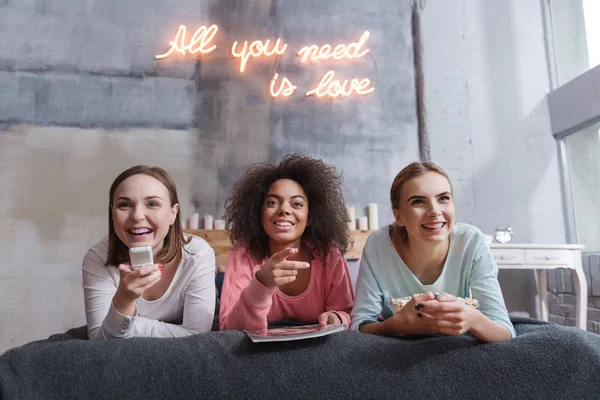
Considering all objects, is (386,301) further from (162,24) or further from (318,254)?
(162,24)

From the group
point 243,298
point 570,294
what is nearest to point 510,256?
point 570,294

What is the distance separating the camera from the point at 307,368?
35.1 inches

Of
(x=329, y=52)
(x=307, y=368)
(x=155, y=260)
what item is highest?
(x=329, y=52)

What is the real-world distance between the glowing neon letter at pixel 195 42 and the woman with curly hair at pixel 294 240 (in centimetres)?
205

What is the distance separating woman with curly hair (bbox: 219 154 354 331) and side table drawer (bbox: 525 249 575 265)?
1.65 m

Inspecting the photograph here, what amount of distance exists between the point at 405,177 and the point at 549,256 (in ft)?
6.26

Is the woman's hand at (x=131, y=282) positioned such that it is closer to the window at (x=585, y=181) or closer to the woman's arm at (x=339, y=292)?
the woman's arm at (x=339, y=292)

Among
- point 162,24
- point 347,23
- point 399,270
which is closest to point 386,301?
point 399,270

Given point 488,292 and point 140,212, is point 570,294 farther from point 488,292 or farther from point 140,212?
point 140,212

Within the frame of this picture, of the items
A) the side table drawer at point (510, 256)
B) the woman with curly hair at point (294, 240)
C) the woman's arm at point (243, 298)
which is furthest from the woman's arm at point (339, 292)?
the side table drawer at point (510, 256)

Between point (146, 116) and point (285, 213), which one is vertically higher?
Answer: point (146, 116)

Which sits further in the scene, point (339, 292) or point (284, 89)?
point (284, 89)

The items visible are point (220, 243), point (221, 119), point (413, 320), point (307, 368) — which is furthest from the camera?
point (221, 119)

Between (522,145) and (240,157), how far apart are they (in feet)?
7.19
